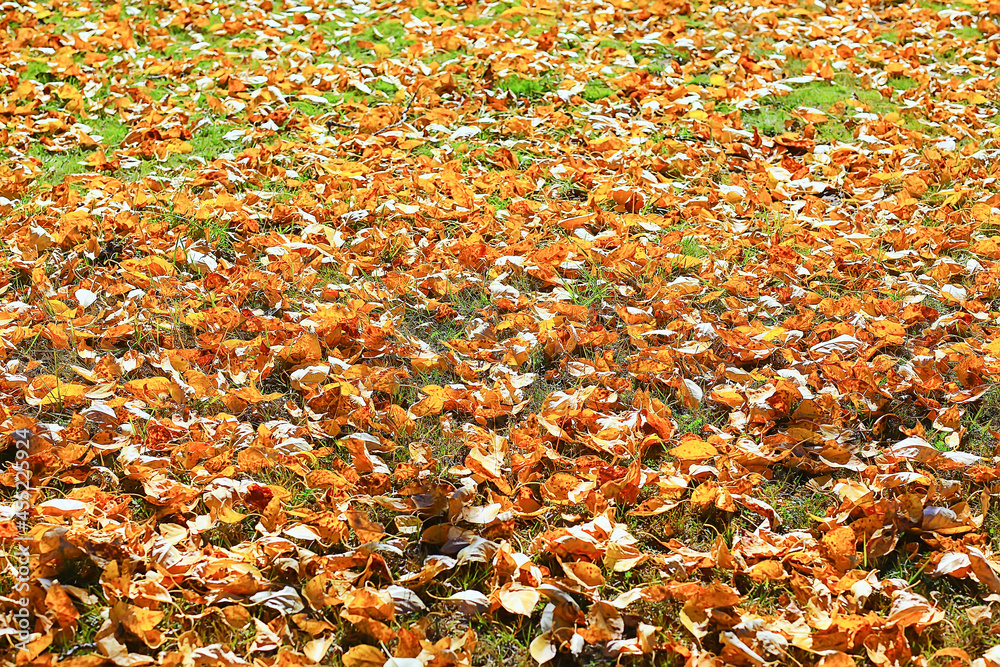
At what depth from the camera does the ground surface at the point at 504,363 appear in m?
2.19

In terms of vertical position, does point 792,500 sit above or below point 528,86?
below

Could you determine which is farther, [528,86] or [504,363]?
[528,86]

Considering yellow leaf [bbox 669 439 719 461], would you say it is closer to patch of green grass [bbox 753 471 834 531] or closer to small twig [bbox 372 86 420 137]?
patch of green grass [bbox 753 471 834 531]

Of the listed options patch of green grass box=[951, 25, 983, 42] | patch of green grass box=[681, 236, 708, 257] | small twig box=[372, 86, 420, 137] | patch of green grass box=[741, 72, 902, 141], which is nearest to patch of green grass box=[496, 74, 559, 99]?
small twig box=[372, 86, 420, 137]

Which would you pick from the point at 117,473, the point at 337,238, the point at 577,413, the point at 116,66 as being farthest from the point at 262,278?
the point at 116,66

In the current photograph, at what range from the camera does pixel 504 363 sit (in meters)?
3.04

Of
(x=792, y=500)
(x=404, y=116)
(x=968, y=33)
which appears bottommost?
(x=792, y=500)

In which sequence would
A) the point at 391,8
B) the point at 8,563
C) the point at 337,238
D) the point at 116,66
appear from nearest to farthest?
the point at 8,563 < the point at 337,238 < the point at 116,66 < the point at 391,8

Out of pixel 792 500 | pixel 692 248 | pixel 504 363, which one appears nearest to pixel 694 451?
pixel 792 500

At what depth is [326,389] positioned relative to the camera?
9.41 ft

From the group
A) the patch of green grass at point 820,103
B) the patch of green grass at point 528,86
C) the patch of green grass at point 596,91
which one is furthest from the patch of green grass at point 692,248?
the patch of green grass at point 528,86

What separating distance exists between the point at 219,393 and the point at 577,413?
1166 millimetres

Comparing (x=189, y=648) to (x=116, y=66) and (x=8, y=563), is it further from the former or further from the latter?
(x=116, y=66)

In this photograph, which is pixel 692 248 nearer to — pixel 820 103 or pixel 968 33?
pixel 820 103
